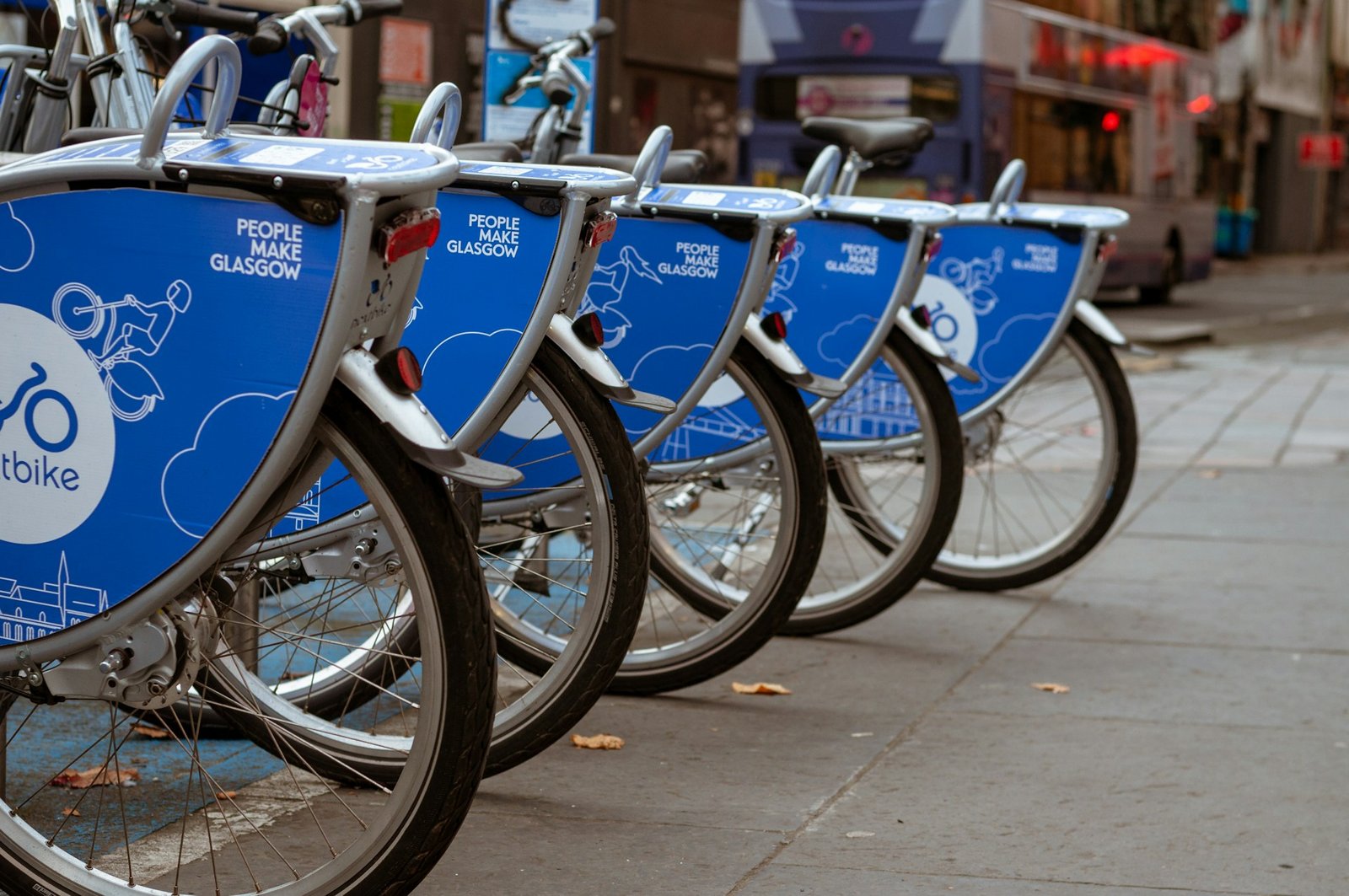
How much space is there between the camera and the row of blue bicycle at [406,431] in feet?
8.75

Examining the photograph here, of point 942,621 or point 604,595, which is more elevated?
point 604,595

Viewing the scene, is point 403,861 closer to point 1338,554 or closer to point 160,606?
point 160,606

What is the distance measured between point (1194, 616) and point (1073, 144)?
14.0 meters

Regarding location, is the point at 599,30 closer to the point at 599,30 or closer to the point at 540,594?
the point at 599,30

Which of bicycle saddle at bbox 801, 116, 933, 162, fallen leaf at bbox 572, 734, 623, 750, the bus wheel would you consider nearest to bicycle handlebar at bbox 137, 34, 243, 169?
fallen leaf at bbox 572, 734, 623, 750

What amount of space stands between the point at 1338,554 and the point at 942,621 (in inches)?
72.8

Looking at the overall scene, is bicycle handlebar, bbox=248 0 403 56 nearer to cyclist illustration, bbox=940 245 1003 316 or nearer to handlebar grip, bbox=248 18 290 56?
handlebar grip, bbox=248 18 290 56

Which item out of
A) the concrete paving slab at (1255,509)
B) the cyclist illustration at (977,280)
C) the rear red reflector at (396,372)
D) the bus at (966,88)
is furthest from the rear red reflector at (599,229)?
the bus at (966,88)

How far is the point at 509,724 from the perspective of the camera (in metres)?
3.75

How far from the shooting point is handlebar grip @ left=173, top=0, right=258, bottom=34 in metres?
4.20

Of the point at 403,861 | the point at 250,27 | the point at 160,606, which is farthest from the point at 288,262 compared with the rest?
the point at 250,27

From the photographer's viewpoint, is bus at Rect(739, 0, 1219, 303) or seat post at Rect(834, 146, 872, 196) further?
bus at Rect(739, 0, 1219, 303)

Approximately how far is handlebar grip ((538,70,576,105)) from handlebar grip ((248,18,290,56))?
1084 millimetres

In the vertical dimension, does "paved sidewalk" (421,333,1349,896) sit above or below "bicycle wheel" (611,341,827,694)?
below
